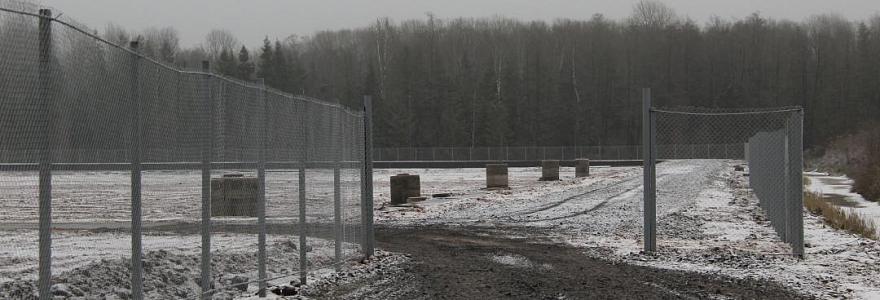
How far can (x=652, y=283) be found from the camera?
11.3 metres

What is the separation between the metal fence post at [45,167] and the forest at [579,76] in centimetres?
8890

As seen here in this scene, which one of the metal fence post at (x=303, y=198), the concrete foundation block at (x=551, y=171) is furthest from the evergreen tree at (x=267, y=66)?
the metal fence post at (x=303, y=198)

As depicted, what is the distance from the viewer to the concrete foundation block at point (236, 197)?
9602 millimetres

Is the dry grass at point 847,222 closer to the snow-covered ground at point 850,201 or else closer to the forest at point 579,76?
the snow-covered ground at point 850,201

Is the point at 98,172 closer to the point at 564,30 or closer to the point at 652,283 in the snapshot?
the point at 652,283

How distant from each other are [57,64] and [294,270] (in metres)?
6.11

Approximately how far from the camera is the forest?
10325 centimetres

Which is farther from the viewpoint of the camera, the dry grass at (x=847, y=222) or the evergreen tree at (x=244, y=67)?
the evergreen tree at (x=244, y=67)

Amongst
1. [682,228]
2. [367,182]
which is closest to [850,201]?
[682,228]

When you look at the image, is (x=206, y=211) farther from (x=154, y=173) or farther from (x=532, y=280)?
(x=532, y=280)

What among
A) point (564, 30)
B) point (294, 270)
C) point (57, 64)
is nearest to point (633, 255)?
point (294, 270)

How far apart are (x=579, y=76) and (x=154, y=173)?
111m

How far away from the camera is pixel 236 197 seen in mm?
9945

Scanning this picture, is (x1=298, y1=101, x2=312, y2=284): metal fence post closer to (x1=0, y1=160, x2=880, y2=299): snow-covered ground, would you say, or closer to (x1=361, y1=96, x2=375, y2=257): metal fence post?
(x1=0, y1=160, x2=880, y2=299): snow-covered ground
